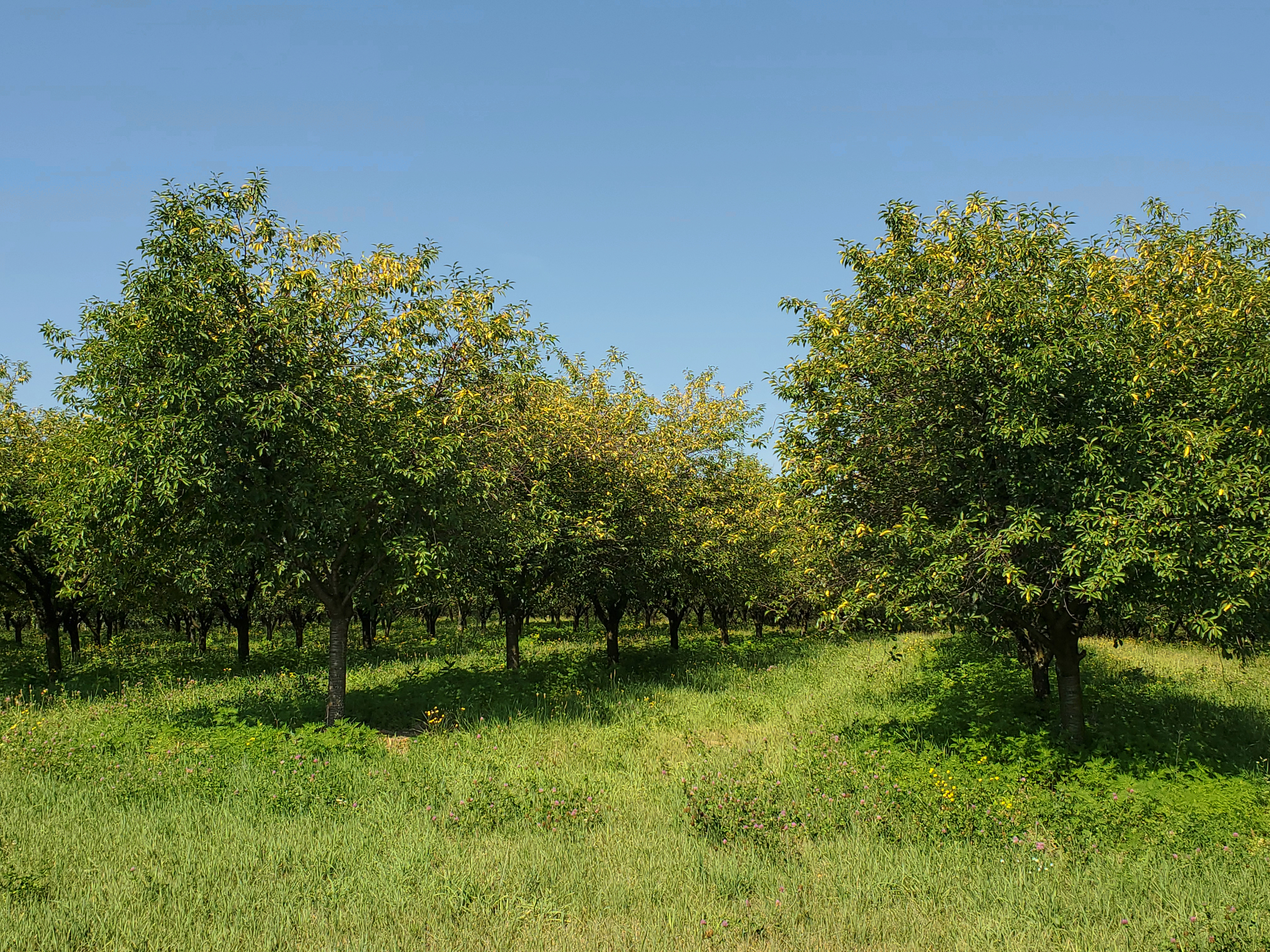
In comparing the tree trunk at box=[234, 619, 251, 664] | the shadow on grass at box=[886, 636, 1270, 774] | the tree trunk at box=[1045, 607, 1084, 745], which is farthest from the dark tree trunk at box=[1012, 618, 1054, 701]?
the tree trunk at box=[234, 619, 251, 664]

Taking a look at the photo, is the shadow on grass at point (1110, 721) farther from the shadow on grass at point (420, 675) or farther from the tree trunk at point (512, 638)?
the tree trunk at point (512, 638)

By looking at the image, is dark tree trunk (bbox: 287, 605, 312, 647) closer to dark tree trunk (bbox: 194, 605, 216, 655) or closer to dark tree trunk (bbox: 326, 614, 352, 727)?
dark tree trunk (bbox: 194, 605, 216, 655)

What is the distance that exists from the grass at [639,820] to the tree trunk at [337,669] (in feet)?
2.98

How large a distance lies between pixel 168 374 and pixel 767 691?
16119 millimetres

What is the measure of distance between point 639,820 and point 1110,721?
9790 millimetres

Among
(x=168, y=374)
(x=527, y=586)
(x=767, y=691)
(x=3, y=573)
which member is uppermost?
(x=168, y=374)

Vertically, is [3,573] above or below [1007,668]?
above

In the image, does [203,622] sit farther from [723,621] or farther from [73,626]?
[723,621]

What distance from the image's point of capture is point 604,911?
298 inches

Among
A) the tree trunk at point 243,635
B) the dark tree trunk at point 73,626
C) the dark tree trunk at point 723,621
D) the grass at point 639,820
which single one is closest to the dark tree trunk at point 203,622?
the tree trunk at point 243,635

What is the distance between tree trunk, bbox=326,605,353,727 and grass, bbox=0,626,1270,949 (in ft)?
2.98

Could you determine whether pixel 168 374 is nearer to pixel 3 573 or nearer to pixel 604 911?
pixel 604 911

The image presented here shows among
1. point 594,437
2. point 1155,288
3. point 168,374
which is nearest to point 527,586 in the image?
point 594,437

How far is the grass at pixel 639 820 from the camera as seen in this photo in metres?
7.18
